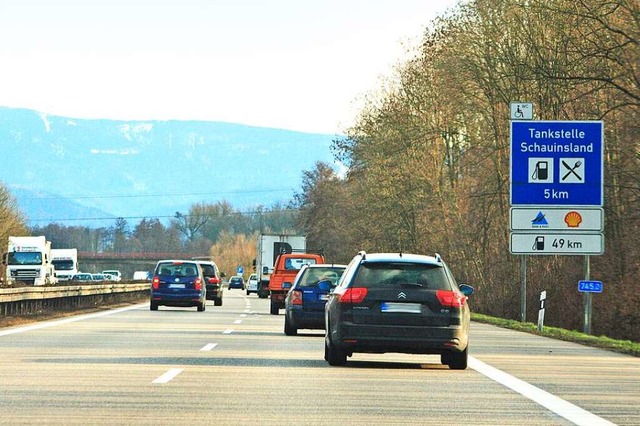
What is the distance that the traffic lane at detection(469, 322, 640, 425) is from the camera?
13.1 metres

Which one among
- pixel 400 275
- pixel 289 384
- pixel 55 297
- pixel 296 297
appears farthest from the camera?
pixel 55 297

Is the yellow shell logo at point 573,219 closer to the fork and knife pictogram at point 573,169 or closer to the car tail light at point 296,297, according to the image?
the fork and knife pictogram at point 573,169

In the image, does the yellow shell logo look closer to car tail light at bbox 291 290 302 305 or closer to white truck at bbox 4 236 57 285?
car tail light at bbox 291 290 302 305

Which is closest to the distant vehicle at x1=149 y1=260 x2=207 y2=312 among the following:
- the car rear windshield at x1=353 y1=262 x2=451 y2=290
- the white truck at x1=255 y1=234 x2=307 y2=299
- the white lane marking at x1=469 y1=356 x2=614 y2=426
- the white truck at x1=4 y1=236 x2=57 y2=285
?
the white truck at x1=4 y1=236 x2=57 y2=285

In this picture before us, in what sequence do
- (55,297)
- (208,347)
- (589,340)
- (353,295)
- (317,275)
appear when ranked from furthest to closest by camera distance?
1. (55,297)
2. (317,275)
3. (589,340)
4. (208,347)
5. (353,295)

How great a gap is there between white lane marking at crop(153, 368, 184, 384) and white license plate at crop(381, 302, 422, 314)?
2696mm

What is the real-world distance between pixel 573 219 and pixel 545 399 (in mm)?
20967

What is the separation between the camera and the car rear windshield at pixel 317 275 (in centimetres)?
2747

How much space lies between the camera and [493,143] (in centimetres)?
5041

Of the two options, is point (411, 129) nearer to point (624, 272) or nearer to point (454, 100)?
point (454, 100)

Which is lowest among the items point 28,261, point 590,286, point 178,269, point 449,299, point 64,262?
point 449,299

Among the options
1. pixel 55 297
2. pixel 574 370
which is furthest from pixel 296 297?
pixel 55 297

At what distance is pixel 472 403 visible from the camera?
42.5ft

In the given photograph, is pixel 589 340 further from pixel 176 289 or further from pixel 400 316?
pixel 176 289
